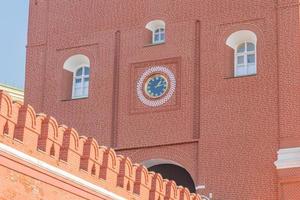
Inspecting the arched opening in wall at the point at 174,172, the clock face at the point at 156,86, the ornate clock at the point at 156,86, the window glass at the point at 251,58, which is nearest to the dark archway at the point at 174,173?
the arched opening in wall at the point at 174,172

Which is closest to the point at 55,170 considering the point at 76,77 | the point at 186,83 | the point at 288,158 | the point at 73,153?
the point at 73,153

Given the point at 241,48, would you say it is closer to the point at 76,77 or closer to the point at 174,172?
the point at 174,172

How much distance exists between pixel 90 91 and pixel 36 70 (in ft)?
6.36

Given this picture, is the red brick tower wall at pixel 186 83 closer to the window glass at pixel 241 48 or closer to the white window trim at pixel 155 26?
the white window trim at pixel 155 26

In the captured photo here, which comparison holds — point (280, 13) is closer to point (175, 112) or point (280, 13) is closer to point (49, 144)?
point (175, 112)

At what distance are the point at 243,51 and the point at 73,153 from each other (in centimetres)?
856

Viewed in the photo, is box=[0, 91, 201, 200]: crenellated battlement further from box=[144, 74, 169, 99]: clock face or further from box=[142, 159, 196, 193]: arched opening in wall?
box=[144, 74, 169, 99]: clock face

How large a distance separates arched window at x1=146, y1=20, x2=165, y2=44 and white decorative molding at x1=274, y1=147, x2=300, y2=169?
15.8 ft

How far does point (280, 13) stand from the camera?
2184 cm

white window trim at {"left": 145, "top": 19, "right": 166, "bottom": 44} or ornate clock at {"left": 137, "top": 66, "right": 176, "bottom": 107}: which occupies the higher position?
white window trim at {"left": 145, "top": 19, "right": 166, "bottom": 44}

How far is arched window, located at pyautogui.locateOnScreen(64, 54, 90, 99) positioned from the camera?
23.9 metres

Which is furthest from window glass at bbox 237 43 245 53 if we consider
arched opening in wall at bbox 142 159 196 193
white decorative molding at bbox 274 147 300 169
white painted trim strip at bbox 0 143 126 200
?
white painted trim strip at bbox 0 143 126 200

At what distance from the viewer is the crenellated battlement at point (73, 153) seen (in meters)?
13.3

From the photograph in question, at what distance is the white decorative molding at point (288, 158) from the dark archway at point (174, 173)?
2930 mm
